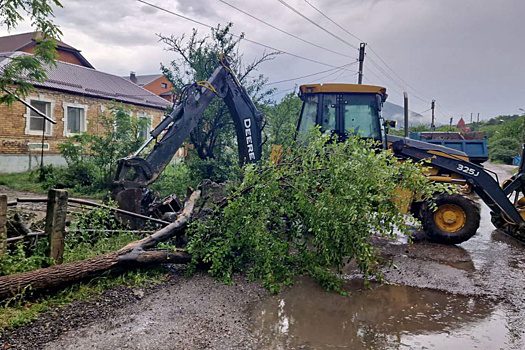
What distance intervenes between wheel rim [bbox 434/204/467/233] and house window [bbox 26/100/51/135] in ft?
48.2

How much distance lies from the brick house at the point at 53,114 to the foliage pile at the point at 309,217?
28.8 ft

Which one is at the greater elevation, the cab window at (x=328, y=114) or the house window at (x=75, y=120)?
the house window at (x=75, y=120)

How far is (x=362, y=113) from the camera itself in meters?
8.01

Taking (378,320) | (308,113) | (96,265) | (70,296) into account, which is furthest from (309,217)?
(308,113)

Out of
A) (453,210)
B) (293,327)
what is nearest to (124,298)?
(293,327)

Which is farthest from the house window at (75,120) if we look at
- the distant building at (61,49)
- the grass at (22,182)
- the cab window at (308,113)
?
the cab window at (308,113)

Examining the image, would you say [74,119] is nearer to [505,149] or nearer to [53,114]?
[53,114]

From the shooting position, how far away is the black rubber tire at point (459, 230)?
7223 millimetres

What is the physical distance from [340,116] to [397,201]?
10.1ft

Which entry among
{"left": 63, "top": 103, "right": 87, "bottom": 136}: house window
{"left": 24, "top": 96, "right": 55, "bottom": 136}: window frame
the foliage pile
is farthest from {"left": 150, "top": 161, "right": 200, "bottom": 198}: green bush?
{"left": 63, "top": 103, "right": 87, "bottom": 136}: house window

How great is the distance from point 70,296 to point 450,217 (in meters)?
6.08

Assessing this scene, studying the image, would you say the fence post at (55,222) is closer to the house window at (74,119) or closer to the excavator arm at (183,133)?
the excavator arm at (183,133)

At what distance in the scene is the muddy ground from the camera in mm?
3648

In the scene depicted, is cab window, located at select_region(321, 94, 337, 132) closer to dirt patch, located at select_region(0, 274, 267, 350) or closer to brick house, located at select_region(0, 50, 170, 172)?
dirt patch, located at select_region(0, 274, 267, 350)
